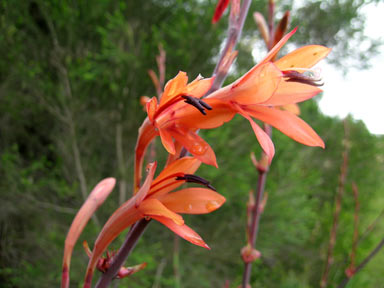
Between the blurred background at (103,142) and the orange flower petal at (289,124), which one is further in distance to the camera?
the blurred background at (103,142)

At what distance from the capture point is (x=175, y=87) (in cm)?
31

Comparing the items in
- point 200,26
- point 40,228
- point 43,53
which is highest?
point 200,26

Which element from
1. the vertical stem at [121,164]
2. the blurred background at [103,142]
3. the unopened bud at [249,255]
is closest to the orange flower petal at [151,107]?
the unopened bud at [249,255]

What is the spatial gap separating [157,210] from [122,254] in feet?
→ 0.25

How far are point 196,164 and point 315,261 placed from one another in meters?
3.92

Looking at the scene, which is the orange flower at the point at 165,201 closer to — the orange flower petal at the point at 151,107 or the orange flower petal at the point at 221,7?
the orange flower petal at the point at 151,107

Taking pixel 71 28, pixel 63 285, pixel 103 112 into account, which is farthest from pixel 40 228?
pixel 63 285

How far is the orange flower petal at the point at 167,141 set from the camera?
0.32 m

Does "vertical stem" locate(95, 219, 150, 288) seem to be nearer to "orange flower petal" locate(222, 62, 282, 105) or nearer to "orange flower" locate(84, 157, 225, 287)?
"orange flower" locate(84, 157, 225, 287)

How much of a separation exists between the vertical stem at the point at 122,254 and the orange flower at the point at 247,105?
0.32 feet

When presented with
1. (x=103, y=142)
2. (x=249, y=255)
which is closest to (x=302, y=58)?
(x=249, y=255)

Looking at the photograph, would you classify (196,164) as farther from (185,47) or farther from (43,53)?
(43,53)

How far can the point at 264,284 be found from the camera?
3.20m

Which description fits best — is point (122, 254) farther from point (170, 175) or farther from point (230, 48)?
point (230, 48)
